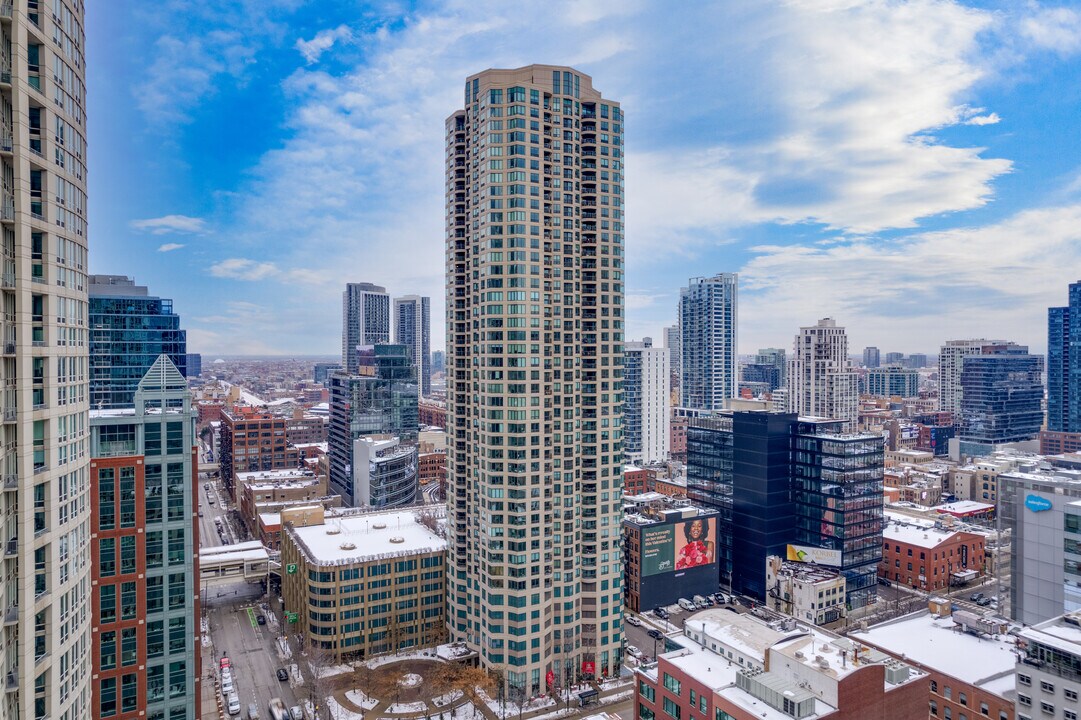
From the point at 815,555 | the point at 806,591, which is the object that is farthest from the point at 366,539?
the point at 815,555

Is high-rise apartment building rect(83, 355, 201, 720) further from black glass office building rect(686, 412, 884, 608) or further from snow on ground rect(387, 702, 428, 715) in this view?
black glass office building rect(686, 412, 884, 608)

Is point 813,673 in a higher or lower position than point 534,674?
higher

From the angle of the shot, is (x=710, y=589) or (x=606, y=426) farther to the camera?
(x=710, y=589)

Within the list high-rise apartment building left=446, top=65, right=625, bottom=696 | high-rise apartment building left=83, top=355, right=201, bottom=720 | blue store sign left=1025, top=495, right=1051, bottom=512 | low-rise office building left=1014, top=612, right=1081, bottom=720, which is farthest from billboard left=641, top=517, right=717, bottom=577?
high-rise apartment building left=83, top=355, right=201, bottom=720

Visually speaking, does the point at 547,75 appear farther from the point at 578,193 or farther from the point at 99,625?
the point at 99,625

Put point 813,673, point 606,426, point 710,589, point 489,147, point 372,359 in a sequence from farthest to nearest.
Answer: point 372,359 < point 710,589 < point 606,426 < point 489,147 < point 813,673

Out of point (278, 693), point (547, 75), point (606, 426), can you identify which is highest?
point (547, 75)

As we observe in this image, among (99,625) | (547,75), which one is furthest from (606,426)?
(99,625)

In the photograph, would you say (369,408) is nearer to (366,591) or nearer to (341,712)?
(366,591)
